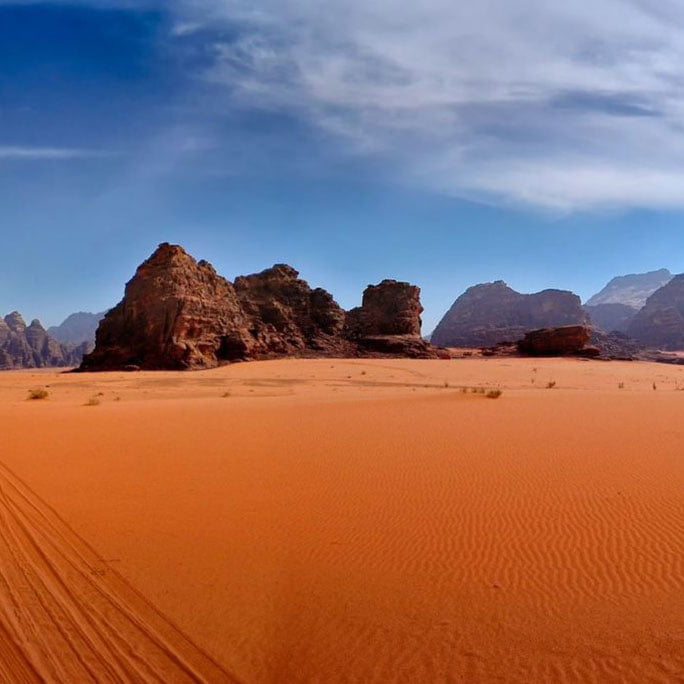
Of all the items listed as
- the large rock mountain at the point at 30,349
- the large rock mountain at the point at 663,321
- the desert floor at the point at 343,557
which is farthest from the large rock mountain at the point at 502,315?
the desert floor at the point at 343,557

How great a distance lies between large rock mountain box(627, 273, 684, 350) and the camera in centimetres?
10588

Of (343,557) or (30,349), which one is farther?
(30,349)

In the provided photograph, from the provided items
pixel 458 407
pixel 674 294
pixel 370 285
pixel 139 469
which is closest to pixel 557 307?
pixel 674 294

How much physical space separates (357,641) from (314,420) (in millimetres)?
9942

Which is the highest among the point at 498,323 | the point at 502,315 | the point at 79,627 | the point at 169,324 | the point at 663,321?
the point at 502,315

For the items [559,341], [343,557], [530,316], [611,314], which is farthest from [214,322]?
[611,314]

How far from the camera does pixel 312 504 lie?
6.25 metres

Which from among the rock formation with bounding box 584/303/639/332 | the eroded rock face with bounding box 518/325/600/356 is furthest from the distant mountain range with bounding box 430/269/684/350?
the eroded rock face with bounding box 518/325/600/356

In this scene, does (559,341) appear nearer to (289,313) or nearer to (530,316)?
(289,313)

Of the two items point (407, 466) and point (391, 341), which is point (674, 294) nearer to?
point (391, 341)

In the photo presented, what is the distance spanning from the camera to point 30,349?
102312mm

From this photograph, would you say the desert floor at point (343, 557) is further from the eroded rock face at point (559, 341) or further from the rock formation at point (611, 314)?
the rock formation at point (611, 314)

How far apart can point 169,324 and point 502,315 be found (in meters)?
107

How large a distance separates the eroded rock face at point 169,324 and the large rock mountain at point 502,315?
73148 millimetres
